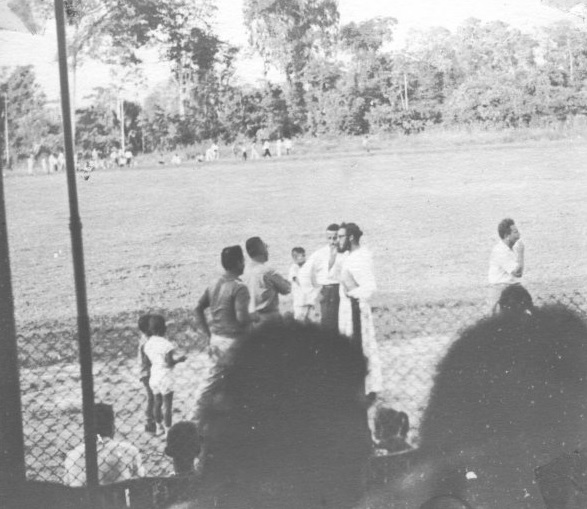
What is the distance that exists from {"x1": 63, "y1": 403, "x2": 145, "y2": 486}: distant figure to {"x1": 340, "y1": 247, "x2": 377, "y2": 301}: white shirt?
1.11 meters

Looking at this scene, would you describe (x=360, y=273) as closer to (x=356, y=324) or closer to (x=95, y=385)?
(x=356, y=324)

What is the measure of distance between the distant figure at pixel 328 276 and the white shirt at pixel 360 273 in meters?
0.04

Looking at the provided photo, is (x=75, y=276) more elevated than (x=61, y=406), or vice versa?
(x=75, y=276)

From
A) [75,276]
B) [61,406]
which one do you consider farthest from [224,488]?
[75,276]

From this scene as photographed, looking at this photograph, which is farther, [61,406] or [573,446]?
[573,446]

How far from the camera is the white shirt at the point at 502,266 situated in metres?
3.58

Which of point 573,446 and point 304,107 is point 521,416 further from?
point 304,107

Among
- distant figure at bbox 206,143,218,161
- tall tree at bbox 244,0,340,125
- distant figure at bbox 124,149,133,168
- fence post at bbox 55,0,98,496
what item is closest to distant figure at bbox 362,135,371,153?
tall tree at bbox 244,0,340,125

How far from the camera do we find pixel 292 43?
11.6ft

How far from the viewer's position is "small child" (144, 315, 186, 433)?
10.6 feet

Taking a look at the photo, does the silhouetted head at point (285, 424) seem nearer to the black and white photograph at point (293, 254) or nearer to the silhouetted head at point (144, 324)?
the black and white photograph at point (293, 254)

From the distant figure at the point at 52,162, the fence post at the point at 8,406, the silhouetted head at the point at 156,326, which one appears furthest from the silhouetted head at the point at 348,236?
the fence post at the point at 8,406

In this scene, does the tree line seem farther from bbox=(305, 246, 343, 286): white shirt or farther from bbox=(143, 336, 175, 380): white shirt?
bbox=(143, 336, 175, 380): white shirt

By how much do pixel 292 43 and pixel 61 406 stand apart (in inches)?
72.3
